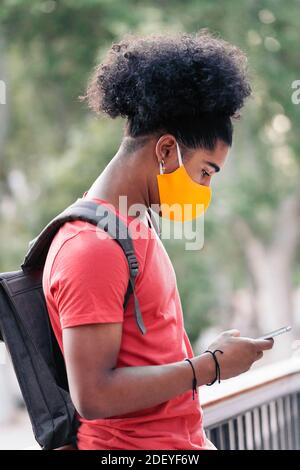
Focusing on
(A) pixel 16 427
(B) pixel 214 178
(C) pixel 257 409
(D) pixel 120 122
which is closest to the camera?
(C) pixel 257 409

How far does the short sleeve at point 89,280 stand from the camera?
0.99 m

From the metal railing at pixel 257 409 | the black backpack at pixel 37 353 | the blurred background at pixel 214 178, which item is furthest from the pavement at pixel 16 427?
the black backpack at pixel 37 353

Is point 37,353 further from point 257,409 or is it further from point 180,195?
point 257,409

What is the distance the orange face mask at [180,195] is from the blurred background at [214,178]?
385cm

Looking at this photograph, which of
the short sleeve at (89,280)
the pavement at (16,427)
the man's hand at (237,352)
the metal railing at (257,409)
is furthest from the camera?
the pavement at (16,427)

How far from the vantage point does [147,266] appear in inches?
42.9

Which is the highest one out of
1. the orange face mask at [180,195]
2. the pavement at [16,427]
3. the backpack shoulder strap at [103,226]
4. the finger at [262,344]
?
the orange face mask at [180,195]

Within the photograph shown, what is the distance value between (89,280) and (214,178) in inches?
206

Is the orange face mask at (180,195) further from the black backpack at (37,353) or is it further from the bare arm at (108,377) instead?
the bare arm at (108,377)

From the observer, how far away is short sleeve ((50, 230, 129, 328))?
99cm

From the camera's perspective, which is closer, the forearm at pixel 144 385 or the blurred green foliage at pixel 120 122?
the forearm at pixel 144 385

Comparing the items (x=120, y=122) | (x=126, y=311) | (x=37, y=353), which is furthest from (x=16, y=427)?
(x=126, y=311)

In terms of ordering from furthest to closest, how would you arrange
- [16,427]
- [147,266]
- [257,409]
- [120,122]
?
[16,427] < [120,122] < [257,409] < [147,266]

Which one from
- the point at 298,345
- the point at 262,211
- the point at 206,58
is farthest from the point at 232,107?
the point at 262,211
